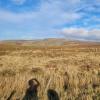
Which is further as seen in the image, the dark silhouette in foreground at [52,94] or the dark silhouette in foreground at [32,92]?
the dark silhouette in foreground at [52,94]

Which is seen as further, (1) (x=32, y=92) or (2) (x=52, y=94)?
(2) (x=52, y=94)

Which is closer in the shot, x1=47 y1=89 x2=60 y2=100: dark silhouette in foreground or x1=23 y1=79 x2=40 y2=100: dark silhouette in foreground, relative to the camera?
x1=23 y1=79 x2=40 y2=100: dark silhouette in foreground

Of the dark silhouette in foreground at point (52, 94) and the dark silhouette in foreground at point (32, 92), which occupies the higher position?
the dark silhouette in foreground at point (32, 92)

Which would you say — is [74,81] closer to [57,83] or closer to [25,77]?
[57,83]

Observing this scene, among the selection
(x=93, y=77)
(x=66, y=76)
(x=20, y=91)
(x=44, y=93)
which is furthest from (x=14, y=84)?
(x=93, y=77)

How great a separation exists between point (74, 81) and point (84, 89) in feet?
2.52

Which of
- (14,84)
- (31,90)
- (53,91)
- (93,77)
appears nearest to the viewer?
(31,90)

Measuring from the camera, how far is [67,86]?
28.3 ft

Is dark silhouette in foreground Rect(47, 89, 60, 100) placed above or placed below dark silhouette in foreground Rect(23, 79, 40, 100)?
below

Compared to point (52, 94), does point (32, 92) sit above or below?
above

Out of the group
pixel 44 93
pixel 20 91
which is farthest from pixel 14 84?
pixel 44 93

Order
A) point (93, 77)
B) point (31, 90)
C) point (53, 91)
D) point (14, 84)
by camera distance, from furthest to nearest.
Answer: point (93, 77), point (14, 84), point (53, 91), point (31, 90)

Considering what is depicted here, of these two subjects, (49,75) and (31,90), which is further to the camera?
(49,75)

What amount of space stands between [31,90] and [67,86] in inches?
58.4
